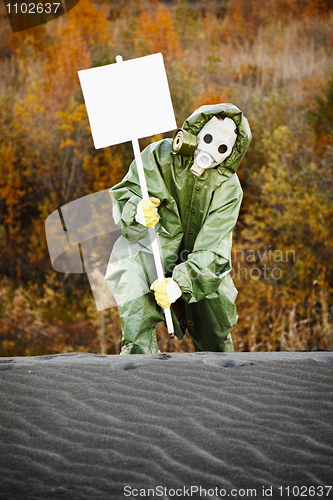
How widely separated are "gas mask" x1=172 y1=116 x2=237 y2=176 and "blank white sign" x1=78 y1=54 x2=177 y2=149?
15 centimetres

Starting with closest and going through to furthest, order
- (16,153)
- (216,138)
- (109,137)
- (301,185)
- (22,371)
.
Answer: (22,371) → (109,137) → (216,138) → (301,185) → (16,153)

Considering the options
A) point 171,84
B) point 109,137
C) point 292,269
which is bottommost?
point 292,269

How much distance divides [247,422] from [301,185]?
483 cm

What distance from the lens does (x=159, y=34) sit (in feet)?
20.5

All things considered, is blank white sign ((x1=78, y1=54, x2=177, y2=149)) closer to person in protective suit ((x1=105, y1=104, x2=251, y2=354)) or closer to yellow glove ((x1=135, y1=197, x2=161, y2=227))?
person in protective suit ((x1=105, y1=104, x2=251, y2=354))

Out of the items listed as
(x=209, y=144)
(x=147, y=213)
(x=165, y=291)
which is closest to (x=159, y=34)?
(x=209, y=144)

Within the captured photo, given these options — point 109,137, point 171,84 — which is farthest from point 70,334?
point 109,137

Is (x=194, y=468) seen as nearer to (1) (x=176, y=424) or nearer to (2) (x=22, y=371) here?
(1) (x=176, y=424)

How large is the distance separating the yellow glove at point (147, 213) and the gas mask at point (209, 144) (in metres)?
0.34

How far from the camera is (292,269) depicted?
19.5ft

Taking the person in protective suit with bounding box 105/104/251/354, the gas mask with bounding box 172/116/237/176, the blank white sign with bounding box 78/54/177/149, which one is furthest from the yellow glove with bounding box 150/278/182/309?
the blank white sign with bounding box 78/54/177/149

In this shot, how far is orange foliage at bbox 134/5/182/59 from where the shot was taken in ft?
20.5

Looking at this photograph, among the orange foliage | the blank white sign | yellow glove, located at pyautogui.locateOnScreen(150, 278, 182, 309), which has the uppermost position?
the orange foliage

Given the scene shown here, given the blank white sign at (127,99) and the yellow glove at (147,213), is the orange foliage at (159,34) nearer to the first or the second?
the blank white sign at (127,99)
